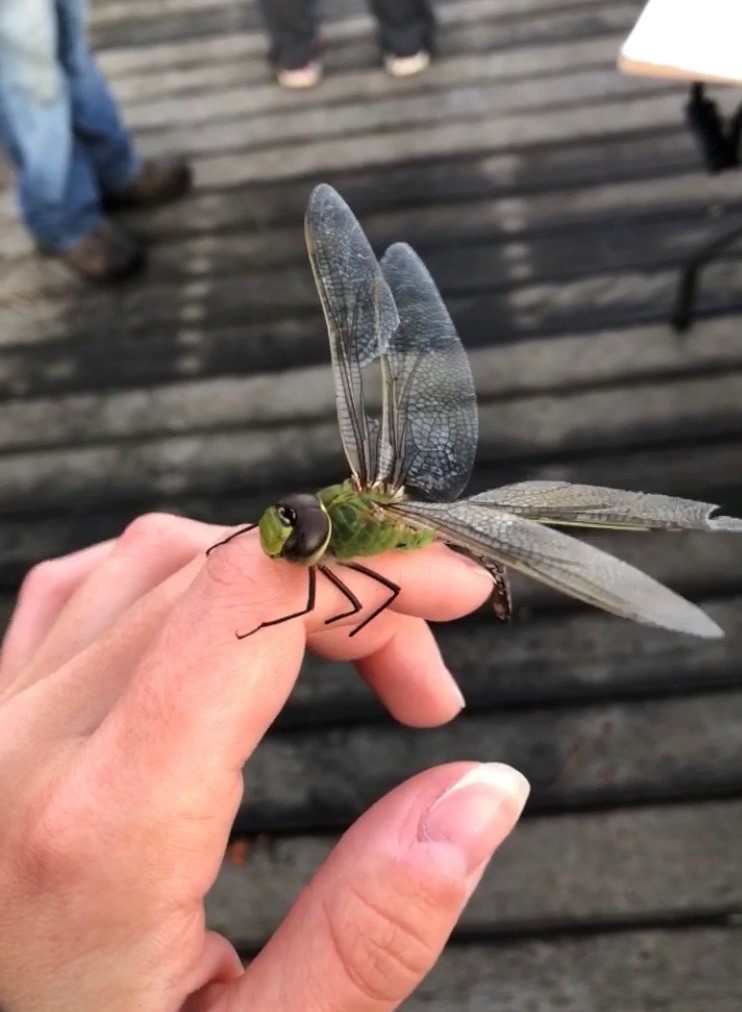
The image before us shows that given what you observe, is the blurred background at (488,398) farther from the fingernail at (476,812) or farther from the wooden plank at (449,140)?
the fingernail at (476,812)

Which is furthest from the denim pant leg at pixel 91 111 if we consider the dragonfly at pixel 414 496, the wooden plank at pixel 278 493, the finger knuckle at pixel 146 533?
the finger knuckle at pixel 146 533

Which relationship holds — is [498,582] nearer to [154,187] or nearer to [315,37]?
[154,187]

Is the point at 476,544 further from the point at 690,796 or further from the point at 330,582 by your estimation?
the point at 690,796

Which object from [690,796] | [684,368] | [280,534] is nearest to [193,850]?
[280,534]

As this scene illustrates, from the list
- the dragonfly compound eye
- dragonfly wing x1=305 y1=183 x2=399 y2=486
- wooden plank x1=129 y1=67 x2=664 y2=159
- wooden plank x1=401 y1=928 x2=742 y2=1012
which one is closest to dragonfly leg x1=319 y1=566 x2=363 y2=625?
the dragonfly compound eye

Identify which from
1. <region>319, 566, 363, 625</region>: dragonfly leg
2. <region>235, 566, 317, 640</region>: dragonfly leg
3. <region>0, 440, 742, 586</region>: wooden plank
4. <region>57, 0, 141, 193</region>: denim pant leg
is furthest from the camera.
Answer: <region>57, 0, 141, 193</region>: denim pant leg

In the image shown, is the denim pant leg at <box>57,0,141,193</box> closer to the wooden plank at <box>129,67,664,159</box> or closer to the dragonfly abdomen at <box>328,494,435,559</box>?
the wooden plank at <box>129,67,664,159</box>

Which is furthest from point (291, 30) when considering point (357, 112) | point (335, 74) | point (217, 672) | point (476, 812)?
point (476, 812)
